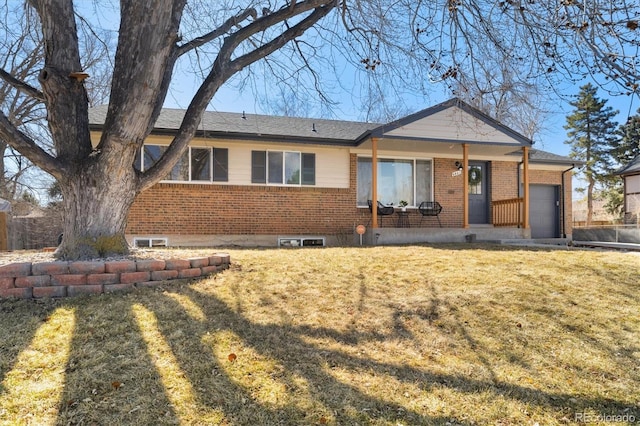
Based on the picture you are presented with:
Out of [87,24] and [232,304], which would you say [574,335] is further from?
[87,24]

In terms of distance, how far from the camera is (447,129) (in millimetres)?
10812

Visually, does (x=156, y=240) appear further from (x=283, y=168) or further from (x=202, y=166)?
(x=283, y=168)

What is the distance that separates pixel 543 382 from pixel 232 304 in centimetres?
303

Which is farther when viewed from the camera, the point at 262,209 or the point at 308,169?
the point at 308,169

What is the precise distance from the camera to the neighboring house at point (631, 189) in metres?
17.9

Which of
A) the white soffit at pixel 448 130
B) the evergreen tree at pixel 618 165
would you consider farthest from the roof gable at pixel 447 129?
the evergreen tree at pixel 618 165

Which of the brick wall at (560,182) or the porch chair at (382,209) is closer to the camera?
the porch chair at (382,209)

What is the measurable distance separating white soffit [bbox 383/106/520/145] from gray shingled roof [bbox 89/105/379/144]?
1366mm

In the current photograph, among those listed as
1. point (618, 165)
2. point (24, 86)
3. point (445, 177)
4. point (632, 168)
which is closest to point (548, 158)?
point (445, 177)

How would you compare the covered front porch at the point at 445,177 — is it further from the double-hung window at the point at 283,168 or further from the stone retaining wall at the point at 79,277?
the stone retaining wall at the point at 79,277

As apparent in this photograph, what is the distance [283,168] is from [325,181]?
52.3 inches

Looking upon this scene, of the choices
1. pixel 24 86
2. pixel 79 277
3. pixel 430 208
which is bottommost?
pixel 79 277

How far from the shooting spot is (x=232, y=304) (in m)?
4.21

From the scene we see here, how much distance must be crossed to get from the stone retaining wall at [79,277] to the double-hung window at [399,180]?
26.3 feet
